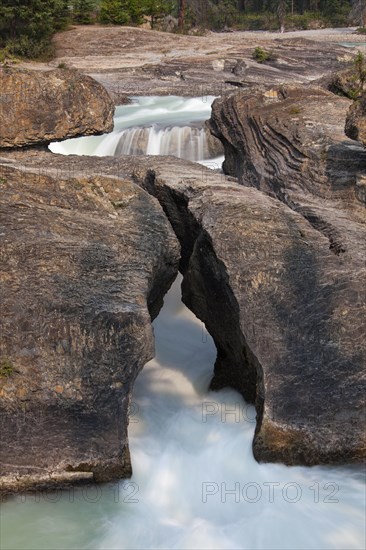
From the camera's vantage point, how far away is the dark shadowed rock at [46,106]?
11.8 metres

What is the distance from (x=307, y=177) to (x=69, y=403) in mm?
5617

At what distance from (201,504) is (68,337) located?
201 centimetres

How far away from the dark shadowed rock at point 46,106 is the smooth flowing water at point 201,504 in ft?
20.6

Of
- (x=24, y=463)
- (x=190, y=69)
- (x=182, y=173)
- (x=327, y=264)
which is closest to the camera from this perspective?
(x=24, y=463)

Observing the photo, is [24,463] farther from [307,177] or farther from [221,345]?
[307,177]

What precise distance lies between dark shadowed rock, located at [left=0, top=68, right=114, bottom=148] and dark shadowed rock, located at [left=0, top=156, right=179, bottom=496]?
14.4ft

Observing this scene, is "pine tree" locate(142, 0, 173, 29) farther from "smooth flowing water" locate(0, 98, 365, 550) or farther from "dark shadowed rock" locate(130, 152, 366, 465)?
"smooth flowing water" locate(0, 98, 365, 550)

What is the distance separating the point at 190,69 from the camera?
92.5 feet

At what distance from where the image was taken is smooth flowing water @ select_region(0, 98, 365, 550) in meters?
5.99

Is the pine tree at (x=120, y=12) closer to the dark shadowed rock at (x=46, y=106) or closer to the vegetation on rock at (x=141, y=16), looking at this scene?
the vegetation on rock at (x=141, y=16)

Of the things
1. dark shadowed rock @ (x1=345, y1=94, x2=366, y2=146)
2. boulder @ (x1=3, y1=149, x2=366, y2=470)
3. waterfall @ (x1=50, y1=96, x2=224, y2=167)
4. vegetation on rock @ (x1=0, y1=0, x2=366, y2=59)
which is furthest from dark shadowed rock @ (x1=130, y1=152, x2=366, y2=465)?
vegetation on rock @ (x1=0, y1=0, x2=366, y2=59)

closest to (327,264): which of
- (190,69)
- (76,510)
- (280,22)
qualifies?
Answer: (76,510)

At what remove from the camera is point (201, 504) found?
6.50 meters

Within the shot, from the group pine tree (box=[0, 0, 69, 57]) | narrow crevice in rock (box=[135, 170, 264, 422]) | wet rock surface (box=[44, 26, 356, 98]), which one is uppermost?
pine tree (box=[0, 0, 69, 57])
